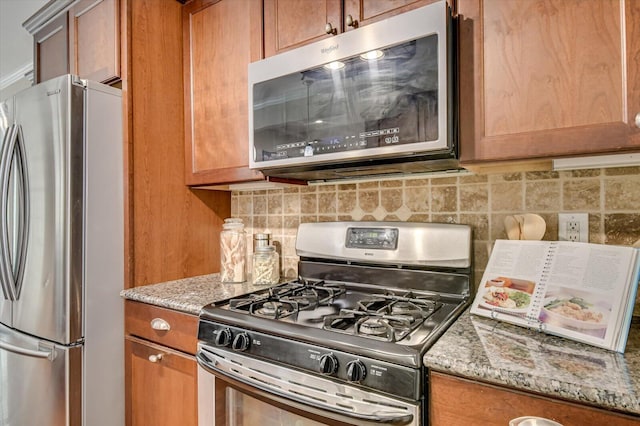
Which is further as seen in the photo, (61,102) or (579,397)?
(61,102)

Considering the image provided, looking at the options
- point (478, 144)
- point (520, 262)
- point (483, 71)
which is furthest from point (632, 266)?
point (483, 71)

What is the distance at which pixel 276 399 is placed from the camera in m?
1.02

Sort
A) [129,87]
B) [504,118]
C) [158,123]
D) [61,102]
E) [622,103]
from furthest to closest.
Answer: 1. [158,123]
2. [129,87]
3. [61,102]
4. [504,118]
5. [622,103]

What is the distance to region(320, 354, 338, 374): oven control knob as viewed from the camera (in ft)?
3.02

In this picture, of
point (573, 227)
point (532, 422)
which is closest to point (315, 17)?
point (573, 227)

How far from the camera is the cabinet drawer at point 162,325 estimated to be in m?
1.34

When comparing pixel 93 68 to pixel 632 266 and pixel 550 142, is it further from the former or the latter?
pixel 632 266

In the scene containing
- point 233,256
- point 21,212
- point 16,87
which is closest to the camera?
point 21,212

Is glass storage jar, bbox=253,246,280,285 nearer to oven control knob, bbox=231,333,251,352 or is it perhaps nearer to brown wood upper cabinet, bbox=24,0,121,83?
oven control knob, bbox=231,333,251,352

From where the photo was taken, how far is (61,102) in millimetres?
1462

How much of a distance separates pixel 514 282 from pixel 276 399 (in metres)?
0.79

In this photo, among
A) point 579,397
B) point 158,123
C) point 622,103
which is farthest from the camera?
point 158,123

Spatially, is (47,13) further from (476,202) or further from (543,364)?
(543,364)

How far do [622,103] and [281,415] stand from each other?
1268 millimetres
